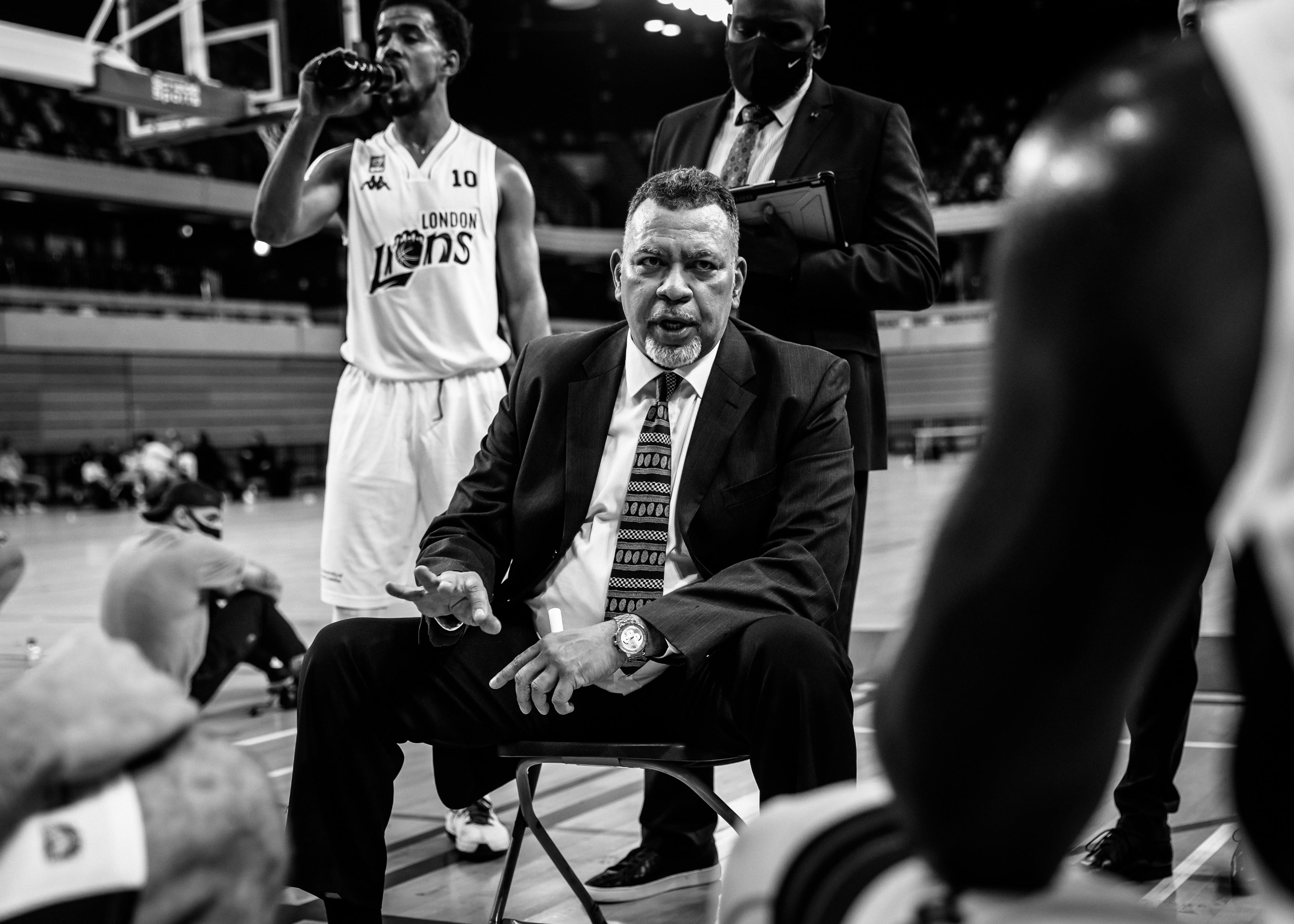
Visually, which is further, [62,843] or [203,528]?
[203,528]

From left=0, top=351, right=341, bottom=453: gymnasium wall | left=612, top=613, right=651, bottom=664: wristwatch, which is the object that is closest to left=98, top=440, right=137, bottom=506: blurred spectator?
left=0, top=351, right=341, bottom=453: gymnasium wall

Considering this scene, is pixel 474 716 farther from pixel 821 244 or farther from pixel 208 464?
pixel 208 464

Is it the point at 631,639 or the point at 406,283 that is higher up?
the point at 406,283

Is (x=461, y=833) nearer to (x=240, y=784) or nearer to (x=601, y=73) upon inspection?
(x=240, y=784)

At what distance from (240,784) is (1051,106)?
732 mm

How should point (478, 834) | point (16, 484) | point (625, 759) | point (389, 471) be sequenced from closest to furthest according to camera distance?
1. point (625, 759)
2. point (478, 834)
3. point (389, 471)
4. point (16, 484)

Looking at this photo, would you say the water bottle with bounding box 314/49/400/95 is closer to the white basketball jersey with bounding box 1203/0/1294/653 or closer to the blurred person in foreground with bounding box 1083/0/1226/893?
the blurred person in foreground with bounding box 1083/0/1226/893

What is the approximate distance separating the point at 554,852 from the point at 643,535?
59cm

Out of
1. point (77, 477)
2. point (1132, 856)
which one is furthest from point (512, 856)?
point (77, 477)

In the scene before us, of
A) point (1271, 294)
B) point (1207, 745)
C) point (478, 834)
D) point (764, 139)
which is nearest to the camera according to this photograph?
point (1271, 294)

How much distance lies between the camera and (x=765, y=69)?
2.96 meters

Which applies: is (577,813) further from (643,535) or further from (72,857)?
(72,857)

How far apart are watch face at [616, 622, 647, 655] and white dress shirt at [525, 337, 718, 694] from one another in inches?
9.6

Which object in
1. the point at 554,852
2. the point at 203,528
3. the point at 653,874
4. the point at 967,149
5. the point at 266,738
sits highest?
the point at 967,149
